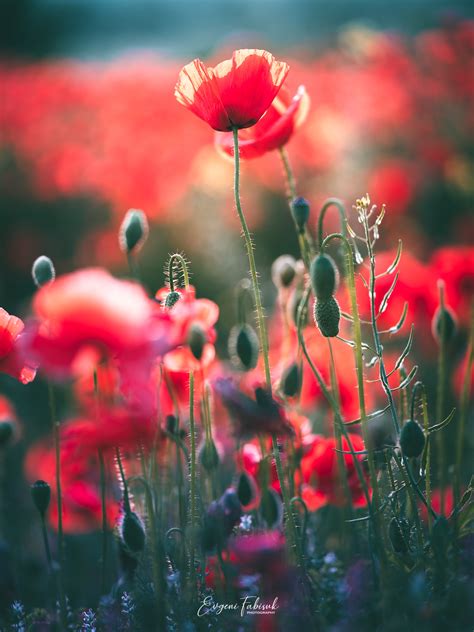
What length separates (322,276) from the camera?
40.2 inches

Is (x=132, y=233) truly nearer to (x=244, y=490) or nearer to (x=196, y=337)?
(x=196, y=337)

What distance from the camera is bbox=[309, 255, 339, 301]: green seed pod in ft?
3.34

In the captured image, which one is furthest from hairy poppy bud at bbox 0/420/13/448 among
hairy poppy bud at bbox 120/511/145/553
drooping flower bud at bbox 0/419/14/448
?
hairy poppy bud at bbox 120/511/145/553

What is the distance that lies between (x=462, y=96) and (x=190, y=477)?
145 inches

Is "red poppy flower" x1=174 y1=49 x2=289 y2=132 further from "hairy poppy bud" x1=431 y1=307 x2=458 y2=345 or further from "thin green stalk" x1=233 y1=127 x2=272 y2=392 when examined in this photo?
"hairy poppy bud" x1=431 y1=307 x2=458 y2=345

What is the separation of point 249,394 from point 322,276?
11.5 inches

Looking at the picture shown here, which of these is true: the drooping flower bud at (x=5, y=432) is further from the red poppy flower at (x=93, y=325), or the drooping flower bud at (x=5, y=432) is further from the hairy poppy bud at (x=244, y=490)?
the red poppy flower at (x=93, y=325)

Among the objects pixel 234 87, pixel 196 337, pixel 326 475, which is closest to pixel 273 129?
pixel 234 87

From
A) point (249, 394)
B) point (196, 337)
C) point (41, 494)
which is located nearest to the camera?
point (196, 337)

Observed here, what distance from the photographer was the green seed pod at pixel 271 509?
1.20m

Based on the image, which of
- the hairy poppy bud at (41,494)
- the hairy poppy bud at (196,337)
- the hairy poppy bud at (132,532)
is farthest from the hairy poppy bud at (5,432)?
the hairy poppy bud at (196,337)

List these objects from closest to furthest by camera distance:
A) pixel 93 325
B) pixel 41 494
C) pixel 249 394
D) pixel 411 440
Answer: pixel 93 325
pixel 411 440
pixel 41 494
pixel 249 394

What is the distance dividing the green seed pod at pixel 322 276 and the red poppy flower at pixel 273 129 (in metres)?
0.36

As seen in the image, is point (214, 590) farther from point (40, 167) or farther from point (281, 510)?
point (40, 167)
